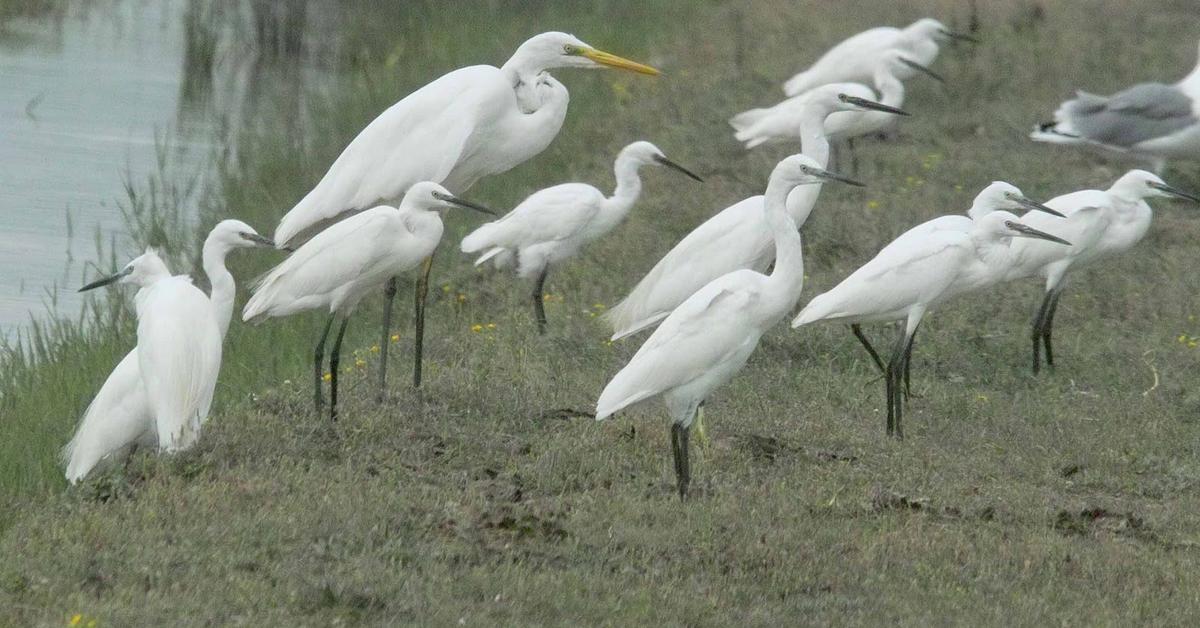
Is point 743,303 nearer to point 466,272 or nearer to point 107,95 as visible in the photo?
point 466,272

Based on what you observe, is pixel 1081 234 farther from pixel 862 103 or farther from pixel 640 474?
pixel 640 474

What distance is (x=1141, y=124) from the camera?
11.9 metres

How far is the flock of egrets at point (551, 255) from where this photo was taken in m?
6.17

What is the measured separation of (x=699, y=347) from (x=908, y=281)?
156 centimetres

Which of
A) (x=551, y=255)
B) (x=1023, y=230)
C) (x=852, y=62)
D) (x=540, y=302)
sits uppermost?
(x=1023, y=230)

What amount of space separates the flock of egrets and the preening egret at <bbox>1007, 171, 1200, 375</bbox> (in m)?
0.01

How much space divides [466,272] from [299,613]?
596 cm

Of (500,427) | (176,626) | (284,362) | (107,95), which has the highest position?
(176,626)

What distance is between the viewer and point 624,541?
551 centimetres

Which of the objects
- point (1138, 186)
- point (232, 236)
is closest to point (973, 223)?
point (1138, 186)

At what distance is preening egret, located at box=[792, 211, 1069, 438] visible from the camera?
727cm

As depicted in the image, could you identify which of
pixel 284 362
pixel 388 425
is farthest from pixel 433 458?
pixel 284 362

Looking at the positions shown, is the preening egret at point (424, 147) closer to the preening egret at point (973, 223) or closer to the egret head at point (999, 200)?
the preening egret at point (973, 223)

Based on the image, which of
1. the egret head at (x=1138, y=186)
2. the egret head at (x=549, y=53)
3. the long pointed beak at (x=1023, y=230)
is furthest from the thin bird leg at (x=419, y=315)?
the egret head at (x=1138, y=186)
